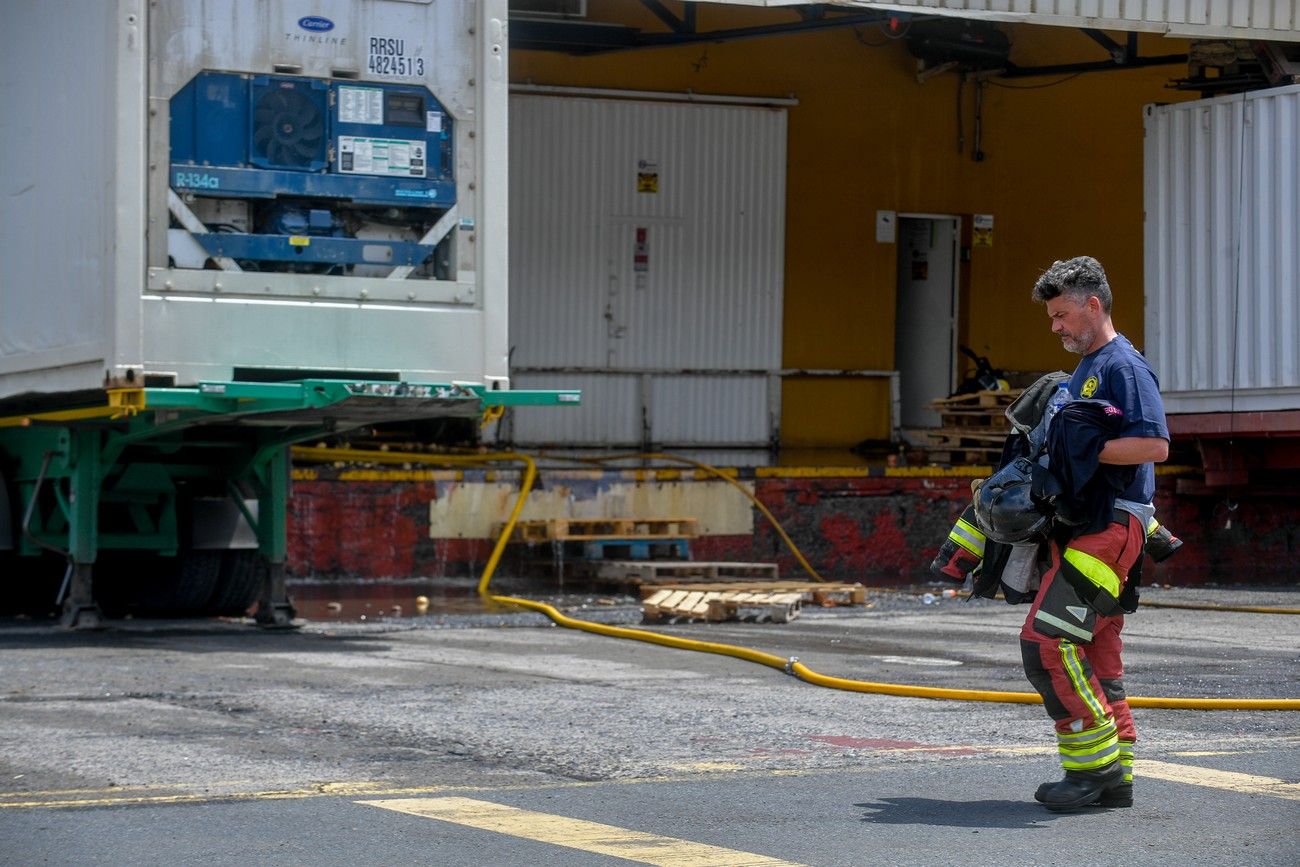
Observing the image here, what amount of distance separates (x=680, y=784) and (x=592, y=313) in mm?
13040

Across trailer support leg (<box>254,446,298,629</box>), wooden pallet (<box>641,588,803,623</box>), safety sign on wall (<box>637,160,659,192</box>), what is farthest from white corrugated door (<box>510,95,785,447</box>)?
trailer support leg (<box>254,446,298,629</box>)

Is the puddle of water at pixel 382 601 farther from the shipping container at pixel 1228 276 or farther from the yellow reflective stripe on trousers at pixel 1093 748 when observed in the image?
the yellow reflective stripe on trousers at pixel 1093 748

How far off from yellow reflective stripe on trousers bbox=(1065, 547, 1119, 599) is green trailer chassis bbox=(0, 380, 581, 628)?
5.67 metres

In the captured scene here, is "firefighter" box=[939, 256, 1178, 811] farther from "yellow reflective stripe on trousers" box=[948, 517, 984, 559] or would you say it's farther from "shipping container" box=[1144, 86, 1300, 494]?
"shipping container" box=[1144, 86, 1300, 494]

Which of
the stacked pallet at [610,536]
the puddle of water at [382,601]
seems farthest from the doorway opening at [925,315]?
the puddle of water at [382,601]

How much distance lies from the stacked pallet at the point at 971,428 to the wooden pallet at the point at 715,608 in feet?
16.1

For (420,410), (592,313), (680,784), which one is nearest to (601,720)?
(680,784)

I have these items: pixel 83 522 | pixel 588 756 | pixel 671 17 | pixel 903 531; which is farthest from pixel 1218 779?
A: pixel 671 17

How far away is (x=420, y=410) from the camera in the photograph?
37.6ft

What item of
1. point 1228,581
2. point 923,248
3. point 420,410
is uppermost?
point 923,248

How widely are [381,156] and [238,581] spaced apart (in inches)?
144

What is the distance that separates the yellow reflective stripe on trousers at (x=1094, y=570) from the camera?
19.6 ft

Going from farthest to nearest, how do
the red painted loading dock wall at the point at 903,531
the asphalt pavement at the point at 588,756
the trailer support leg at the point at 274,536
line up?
the red painted loading dock wall at the point at 903,531 → the trailer support leg at the point at 274,536 → the asphalt pavement at the point at 588,756

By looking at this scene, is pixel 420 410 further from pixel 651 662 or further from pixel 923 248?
pixel 923 248
